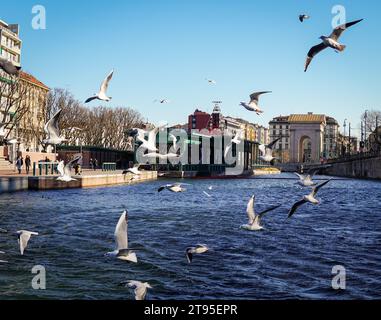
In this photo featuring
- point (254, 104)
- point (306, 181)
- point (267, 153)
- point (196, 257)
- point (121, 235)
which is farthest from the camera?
point (196, 257)

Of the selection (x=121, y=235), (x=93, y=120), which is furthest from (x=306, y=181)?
(x=93, y=120)

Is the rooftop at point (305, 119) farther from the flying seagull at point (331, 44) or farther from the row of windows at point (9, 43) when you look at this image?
the flying seagull at point (331, 44)

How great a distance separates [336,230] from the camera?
75.2ft

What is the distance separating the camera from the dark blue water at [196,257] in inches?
520

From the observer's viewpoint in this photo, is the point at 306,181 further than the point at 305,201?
Yes

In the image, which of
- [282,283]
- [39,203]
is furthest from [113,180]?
[282,283]

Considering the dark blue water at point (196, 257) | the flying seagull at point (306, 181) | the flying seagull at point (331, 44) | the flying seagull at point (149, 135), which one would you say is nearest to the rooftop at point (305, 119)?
the dark blue water at point (196, 257)

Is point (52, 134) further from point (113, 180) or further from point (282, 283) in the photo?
point (113, 180)

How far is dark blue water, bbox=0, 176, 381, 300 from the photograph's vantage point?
43.3 feet

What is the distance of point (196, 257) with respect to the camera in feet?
55.3

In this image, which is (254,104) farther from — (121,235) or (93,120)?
(93,120)

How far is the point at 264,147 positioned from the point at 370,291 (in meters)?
Result: 4.50

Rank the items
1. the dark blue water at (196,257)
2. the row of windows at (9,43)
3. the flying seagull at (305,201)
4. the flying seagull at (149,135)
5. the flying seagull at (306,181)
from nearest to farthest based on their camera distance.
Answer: the flying seagull at (305,201), the flying seagull at (306,181), the flying seagull at (149,135), the dark blue water at (196,257), the row of windows at (9,43)

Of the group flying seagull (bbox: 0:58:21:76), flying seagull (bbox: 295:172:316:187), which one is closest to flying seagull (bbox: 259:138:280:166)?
flying seagull (bbox: 295:172:316:187)
